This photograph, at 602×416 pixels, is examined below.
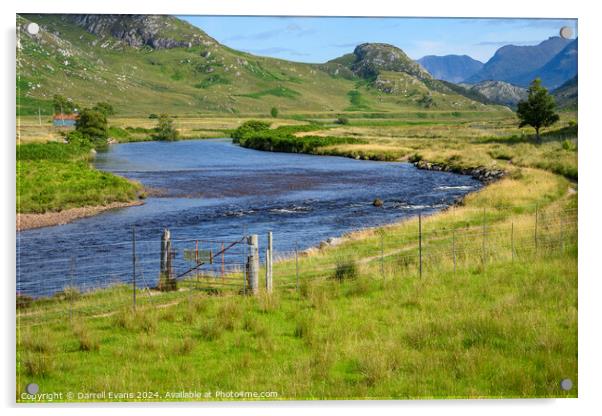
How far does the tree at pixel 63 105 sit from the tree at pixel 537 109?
20.2 ft

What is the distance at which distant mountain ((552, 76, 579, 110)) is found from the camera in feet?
27.4

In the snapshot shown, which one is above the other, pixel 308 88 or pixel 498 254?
pixel 308 88

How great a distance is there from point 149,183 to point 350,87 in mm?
4199

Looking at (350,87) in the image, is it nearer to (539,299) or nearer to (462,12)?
(462,12)

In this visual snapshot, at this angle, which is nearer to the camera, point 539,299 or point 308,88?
point 539,299

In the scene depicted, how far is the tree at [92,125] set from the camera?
970cm

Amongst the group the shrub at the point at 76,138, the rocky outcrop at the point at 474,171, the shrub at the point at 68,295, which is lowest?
the shrub at the point at 68,295

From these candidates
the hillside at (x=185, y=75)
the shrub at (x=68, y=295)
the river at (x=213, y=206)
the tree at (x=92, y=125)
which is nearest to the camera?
the hillside at (x=185, y=75)

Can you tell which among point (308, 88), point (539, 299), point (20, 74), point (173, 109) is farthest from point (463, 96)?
point (20, 74)

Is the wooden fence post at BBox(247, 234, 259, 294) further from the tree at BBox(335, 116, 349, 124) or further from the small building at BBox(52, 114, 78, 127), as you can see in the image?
the small building at BBox(52, 114, 78, 127)

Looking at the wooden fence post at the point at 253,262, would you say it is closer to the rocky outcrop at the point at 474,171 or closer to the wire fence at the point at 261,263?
the wire fence at the point at 261,263

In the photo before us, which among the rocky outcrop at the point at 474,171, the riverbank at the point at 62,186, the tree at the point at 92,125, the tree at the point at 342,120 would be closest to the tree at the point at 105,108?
the tree at the point at 92,125

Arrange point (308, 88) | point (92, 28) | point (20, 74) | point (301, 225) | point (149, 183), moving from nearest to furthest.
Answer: point (20, 74), point (92, 28), point (308, 88), point (149, 183), point (301, 225)

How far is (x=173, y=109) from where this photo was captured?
10.9 metres
